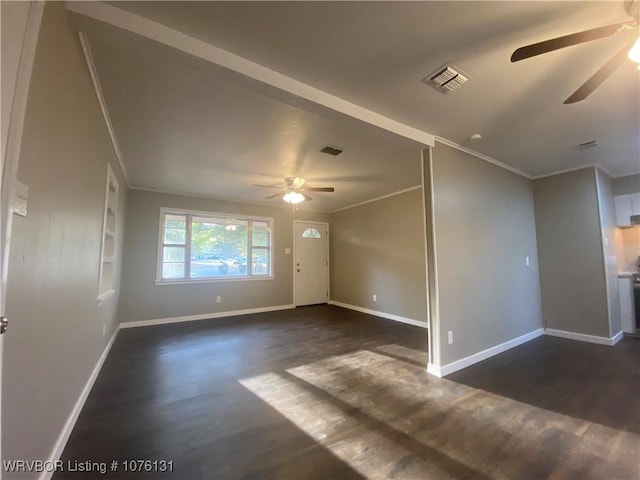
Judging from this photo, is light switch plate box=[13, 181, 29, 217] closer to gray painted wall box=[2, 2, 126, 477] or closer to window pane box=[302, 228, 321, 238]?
gray painted wall box=[2, 2, 126, 477]

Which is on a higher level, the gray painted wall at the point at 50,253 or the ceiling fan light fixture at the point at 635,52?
the ceiling fan light fixture at the point at 635,52

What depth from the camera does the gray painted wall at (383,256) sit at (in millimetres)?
4805

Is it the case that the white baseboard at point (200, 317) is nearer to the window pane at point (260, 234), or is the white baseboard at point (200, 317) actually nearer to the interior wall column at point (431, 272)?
the window pane at point (260, 234)

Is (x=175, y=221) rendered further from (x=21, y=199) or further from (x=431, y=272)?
(x=431, y=272)

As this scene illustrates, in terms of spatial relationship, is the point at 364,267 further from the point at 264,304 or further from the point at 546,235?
the point at 546,235

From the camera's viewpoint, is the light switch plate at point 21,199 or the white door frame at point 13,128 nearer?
the white door frame at point 13,128

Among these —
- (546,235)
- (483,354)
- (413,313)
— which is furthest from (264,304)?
(546,235)

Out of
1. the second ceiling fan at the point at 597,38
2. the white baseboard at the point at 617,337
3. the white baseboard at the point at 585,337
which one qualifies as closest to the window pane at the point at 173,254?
the second ceiling fan at the point at 597,38

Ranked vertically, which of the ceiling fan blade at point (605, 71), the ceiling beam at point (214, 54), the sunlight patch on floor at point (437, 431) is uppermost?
the ceiling beam at point (214, 54)

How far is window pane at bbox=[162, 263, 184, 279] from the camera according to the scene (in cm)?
501

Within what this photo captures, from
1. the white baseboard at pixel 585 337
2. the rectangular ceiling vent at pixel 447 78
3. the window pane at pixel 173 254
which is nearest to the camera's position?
the rectangular ceiling vent at pixel 447 78

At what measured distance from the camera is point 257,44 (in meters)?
1.64

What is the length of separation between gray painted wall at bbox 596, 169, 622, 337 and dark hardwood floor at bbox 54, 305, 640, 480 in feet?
1.63

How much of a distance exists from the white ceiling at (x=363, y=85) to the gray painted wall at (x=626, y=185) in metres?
0.73
